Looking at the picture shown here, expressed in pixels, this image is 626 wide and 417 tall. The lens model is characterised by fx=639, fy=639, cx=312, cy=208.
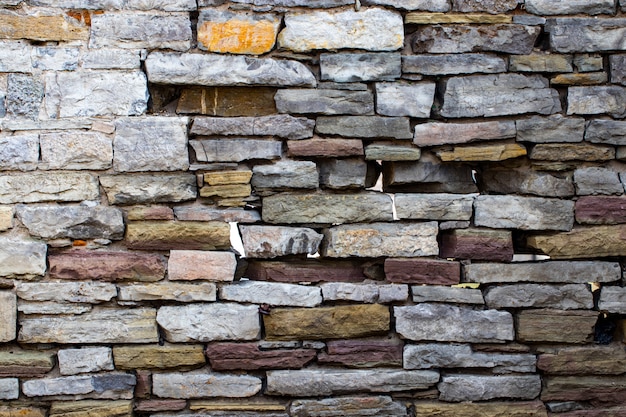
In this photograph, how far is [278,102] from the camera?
2.58m

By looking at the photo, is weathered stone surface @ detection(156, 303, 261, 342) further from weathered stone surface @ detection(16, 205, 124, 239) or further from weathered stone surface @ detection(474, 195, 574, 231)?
weathered stone surface @ detection(474, 195, 574, 231)

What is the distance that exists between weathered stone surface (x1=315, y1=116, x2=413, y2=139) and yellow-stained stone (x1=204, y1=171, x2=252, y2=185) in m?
0.35

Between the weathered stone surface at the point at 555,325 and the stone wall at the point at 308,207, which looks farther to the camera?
the weathered stone surface at the point at 555,325

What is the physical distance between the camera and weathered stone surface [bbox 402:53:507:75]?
2.59 metres

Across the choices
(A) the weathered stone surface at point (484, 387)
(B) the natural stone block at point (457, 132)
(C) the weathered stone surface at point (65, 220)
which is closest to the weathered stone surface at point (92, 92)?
(C) the weathered stone surface at point (65, 220)

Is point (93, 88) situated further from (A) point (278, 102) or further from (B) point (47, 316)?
(B) point (47, 316)

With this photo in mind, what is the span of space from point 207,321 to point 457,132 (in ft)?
4.19

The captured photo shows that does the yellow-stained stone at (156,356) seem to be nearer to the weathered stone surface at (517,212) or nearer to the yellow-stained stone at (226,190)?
the yellow-stained stone at (226,190)

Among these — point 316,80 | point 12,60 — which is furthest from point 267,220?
point 12,60

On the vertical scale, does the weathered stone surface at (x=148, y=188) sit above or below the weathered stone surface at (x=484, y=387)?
above

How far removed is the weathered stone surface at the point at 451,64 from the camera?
259 centimetres

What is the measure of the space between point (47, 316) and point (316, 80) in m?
1.43

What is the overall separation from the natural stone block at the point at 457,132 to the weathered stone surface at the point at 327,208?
0.95 feet

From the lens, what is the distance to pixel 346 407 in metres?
2.62
